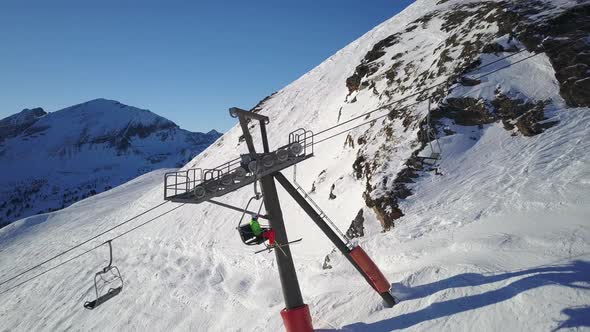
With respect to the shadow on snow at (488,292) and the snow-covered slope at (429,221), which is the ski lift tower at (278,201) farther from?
the snow-covered slope at (429,221)

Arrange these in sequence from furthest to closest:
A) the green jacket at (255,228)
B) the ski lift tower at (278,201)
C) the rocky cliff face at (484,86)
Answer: the rocky cliff face at (484,86) < the ski lift tower at (278,201) < the green jacket at (255,228)

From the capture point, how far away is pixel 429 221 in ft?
43.0

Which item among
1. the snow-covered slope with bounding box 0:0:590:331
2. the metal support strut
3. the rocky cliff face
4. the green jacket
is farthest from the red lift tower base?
the rocky cliff face

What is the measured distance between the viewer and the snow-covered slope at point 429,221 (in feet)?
29.4

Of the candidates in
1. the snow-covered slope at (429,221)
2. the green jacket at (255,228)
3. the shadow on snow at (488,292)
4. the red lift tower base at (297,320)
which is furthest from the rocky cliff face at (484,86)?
the green jacket at (255,228)

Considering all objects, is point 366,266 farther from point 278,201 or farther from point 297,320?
point 278,201

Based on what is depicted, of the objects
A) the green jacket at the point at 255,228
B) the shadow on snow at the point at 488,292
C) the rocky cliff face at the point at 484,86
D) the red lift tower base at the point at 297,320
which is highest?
the rocky cliff face at the point at 484,86

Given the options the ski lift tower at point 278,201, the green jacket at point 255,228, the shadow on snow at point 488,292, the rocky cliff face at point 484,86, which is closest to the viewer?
the shadow on snow at point 488,292

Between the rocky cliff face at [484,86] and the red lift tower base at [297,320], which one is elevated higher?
the rocky cliff face at [484,86]

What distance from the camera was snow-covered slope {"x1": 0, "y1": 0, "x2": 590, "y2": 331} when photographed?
895 centimetres

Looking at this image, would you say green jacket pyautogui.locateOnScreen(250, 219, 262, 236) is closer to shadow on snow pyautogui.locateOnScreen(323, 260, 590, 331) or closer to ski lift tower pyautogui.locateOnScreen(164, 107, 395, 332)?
ski lift tower pyautogui.locateOnScreen(164, 107, 395, 332)

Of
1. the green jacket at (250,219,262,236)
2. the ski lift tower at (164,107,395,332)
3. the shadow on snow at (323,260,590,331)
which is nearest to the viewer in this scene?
the shadow on snow at (323,260,590,331)

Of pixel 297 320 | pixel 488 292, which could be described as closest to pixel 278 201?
pixel 297 320

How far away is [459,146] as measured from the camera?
16.2 metres
